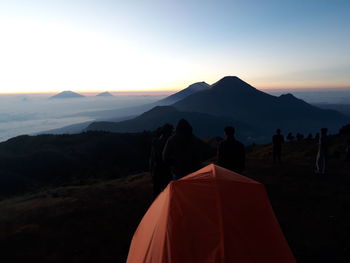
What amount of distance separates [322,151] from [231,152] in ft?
28.6

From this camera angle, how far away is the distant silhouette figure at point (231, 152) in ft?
23.6

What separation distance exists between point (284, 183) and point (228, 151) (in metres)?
7.00

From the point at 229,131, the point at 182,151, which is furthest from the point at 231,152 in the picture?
the point at 182,151

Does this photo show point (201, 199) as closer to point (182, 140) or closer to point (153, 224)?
point (153, 224)

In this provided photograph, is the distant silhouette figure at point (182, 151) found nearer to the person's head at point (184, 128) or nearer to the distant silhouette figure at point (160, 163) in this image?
the person's head at point (184, 128)

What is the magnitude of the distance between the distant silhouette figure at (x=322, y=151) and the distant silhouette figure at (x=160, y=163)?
8572mm

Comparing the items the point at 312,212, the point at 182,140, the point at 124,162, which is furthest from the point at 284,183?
the point at 124,162

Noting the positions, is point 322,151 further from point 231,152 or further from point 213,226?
point 213,226

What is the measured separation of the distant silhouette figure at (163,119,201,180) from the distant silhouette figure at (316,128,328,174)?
8722 mm

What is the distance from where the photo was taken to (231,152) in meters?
7.20

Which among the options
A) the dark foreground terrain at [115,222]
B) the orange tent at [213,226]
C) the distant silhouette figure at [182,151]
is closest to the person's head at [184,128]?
the distant silhouette figure at [182,151]

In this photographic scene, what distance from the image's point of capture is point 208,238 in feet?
13.2

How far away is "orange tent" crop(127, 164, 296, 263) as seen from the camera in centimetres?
394

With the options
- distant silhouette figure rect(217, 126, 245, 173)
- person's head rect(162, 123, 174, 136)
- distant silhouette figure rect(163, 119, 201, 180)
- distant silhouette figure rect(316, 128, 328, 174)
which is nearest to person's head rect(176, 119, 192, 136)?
distant silhouette figure rect(163, 119, 201, 180)
